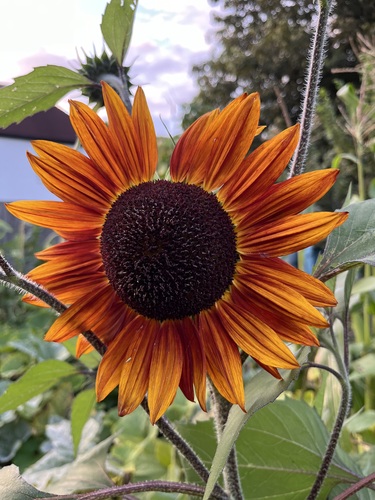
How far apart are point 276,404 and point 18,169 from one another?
1489 mm

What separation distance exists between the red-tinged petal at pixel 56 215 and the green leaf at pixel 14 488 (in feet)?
0.47

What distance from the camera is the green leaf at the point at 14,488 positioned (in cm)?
30

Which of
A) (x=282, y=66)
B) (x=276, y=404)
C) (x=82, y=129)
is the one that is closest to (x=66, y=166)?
(x=82, y=129)

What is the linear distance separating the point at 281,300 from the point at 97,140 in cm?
13

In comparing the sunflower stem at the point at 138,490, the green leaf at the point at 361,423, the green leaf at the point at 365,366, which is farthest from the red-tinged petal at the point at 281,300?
the green leaf at the point at 365,366

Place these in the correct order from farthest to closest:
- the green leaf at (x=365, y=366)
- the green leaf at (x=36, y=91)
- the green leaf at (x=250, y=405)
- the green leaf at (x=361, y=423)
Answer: the green leaf at (x=365, y=366)
the green leaf at (x=361, y=423)
the green leaf at (x=36, y=91)
the green leaf at (x=250, y=405)

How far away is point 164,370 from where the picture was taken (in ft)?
0.94

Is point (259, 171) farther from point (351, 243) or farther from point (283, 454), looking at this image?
point (283, 454)

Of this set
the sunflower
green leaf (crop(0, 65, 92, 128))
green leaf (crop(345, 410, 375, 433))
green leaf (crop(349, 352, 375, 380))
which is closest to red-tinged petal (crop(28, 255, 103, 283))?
the sunflower

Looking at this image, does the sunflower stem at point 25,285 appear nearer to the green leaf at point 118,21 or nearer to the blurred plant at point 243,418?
the blurred plant at point 243,418

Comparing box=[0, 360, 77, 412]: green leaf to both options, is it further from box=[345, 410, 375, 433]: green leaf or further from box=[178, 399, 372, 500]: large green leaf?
box=[345, 410, 375, 433]: green leaf

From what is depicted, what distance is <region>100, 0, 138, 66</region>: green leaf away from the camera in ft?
1.12

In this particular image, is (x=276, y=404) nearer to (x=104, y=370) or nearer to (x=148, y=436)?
(x=104, y=370)

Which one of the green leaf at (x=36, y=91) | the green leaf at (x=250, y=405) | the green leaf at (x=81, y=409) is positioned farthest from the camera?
the green leaf at (x=81, y=409)
